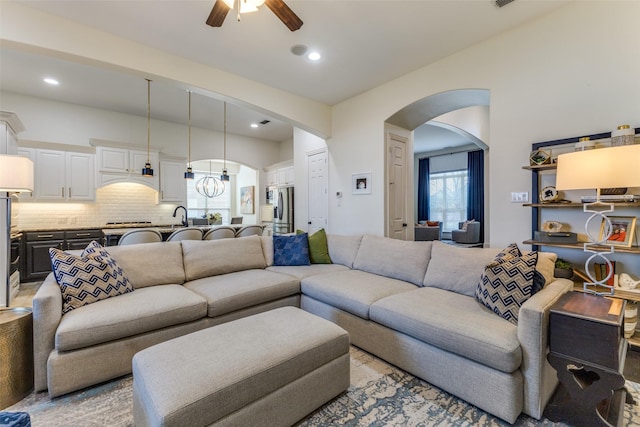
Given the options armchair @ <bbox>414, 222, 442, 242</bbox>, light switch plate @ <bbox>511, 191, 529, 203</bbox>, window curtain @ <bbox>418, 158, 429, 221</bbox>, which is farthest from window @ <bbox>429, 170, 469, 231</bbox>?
light switch plate @ <bbox>511, 191, 529, 203</bbox>

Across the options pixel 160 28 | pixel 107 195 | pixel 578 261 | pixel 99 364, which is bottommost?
pixel 99 364

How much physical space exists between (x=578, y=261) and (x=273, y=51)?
3981 mm

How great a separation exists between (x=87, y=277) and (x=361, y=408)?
2.18 metres

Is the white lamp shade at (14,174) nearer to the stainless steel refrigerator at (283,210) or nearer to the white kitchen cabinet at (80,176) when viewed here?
the white kitchen cabinet at (80,176)

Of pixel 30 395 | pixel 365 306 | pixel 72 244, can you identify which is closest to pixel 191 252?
pixel 30 395

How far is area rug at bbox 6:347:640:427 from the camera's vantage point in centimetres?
163

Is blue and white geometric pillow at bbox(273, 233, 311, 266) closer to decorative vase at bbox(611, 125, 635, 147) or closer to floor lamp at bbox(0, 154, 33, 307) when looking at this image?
floor lamp at bbox(0, 154, 33, 307)

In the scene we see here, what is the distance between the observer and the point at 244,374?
4.52 feet

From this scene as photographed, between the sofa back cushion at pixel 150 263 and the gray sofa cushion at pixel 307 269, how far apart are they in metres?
1.01

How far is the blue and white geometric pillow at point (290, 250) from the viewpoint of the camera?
11.6 ft

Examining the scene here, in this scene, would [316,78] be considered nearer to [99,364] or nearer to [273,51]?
[273,51]

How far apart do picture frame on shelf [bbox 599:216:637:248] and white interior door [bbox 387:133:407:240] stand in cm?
251

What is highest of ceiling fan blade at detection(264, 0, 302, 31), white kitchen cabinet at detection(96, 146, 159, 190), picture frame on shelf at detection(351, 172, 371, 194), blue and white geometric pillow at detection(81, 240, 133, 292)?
ceiling fan blade at detection(264, 0, 302, 31)

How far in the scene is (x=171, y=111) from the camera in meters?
5.78
